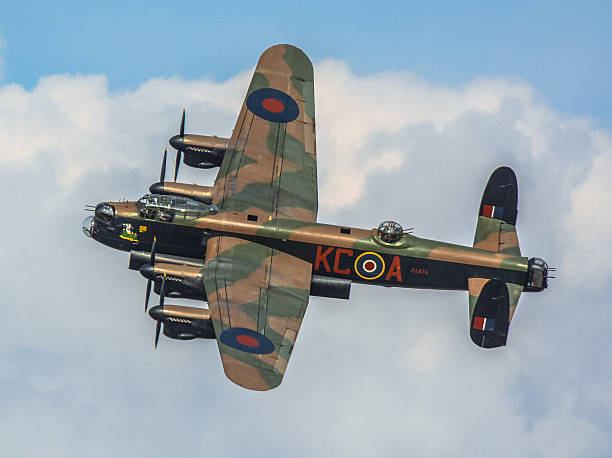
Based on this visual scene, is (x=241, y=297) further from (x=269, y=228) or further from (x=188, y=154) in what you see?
(x=188, y=154)

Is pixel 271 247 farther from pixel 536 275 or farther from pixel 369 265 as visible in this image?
pixel 536 275

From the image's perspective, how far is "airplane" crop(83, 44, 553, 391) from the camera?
46.2m

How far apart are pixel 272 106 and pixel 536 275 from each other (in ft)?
46.3

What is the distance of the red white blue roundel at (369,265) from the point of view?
48312mm

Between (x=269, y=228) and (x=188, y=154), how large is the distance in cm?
598

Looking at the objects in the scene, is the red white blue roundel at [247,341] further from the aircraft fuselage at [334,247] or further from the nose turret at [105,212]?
the nose turret at [105,212]

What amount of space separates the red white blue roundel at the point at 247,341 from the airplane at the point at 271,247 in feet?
0.16

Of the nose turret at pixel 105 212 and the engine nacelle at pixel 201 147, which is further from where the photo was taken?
the engine nacelle at pixel 201 147

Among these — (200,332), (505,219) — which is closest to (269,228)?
(200,332)

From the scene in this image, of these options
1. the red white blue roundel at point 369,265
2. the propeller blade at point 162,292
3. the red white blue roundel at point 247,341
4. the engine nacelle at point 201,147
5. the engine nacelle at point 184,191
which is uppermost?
the engine nacelle at point 201,147

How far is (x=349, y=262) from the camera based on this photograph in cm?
4834

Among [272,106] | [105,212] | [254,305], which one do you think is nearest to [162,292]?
[254,305]

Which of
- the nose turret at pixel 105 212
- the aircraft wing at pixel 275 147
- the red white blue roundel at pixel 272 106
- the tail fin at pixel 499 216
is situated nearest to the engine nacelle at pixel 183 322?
the nose turret at pixel 105 212

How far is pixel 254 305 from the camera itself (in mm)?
46406
